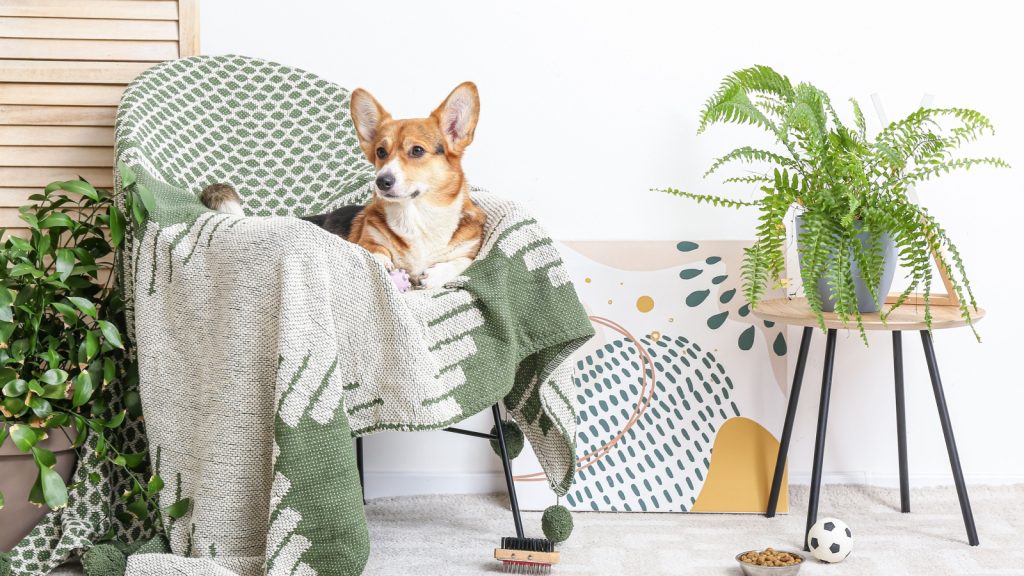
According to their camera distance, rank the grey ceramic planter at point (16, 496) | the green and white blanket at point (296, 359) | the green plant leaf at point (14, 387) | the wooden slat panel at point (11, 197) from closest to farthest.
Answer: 1. the green and white blanket at point (296, 359)
2. the green plant leaf at point (14, 387)
3. the grey ceramic planter at point (16, 496)
4. the wooden slat panel at point (11, 197)

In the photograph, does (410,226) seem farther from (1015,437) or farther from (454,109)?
(1015,437)

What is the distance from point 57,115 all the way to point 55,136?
5 centimetres

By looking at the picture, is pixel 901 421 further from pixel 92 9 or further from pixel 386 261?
pixel 92 9

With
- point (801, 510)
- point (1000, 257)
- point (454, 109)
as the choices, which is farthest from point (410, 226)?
point (1000, 257)

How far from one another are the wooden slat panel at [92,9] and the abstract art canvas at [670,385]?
1109mm

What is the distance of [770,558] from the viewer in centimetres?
151

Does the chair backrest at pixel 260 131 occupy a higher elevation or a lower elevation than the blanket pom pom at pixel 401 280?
higher

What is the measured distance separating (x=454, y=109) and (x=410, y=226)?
0.80 feet

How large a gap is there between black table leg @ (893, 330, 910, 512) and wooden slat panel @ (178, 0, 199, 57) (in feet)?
5.77

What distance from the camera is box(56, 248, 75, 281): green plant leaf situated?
4.80 ft

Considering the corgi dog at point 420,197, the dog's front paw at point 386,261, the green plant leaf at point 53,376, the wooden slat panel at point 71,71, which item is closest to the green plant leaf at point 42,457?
the green plant leaf at point 53,376

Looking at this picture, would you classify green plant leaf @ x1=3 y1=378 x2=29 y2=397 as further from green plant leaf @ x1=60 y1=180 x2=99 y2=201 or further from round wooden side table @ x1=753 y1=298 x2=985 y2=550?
round wooden side table @ x1=753 y1=298 x2=985 y2=550

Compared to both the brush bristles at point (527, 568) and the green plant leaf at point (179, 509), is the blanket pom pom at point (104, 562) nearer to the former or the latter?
the green plant leaf at point (179, 509)

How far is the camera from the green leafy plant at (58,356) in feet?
4.55
